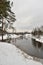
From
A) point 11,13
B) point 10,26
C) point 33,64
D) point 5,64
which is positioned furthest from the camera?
point 11,13

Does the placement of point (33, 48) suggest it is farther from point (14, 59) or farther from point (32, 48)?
point (14, 59)

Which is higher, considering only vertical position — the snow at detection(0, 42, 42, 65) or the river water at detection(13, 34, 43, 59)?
the snow at detection(0, 42, 42, 65)

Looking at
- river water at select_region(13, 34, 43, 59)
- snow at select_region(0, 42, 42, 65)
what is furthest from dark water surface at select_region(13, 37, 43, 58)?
snow at select_region(0, 42, 42, 65)

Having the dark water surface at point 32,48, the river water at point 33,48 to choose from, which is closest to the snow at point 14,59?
the river water at point 33,48

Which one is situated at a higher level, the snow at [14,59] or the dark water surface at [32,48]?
the snow at [14,59]

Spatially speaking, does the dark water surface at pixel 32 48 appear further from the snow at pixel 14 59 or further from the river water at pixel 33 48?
the snow at pixel 14 59

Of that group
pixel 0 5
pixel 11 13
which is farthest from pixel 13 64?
pixel 11 13

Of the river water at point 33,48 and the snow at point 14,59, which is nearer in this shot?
the snow at point 14,59

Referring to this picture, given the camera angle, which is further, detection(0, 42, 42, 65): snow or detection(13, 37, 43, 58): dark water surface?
detection(13, 37, 43, 58): dark water surface

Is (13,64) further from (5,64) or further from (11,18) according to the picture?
(11,18)

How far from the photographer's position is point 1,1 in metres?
16.1

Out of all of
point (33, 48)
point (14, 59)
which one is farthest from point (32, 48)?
point (14, 59)

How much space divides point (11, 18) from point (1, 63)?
2205cm

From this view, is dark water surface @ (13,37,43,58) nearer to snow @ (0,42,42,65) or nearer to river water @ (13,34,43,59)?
river water @ (13,34,43,59)
